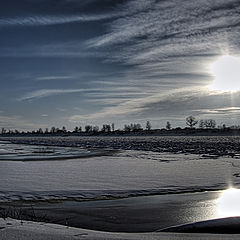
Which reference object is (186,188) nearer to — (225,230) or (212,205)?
(212,205)

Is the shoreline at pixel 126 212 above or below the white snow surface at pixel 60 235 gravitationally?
below

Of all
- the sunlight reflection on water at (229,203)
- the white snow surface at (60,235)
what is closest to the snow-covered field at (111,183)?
the sunlight reflection on water at (229,203)

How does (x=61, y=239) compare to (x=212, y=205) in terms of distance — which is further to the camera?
(x=212, y=205)

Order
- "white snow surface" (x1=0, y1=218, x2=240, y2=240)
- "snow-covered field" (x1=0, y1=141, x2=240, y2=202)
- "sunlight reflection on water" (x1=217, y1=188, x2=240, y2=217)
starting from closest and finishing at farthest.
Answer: "white snow surface" (x1=0, y1=218, x2=240, y2=240) → "sunlight reflection on water" (x1=217, y1=188, x2=240, y2=217) → "snow-covered field" (x1=0, y1=141, x2=240, y2=202)

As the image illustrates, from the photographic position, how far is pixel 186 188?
Answer: 1423 cm

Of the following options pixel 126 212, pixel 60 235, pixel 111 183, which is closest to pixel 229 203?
pixel 126 212

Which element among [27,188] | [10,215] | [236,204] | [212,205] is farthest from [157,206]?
[27,188]

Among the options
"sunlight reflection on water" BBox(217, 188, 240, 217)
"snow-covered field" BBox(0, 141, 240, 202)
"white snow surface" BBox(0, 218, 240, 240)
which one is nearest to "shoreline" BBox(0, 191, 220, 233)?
"sunlight reflection on water" BBox(217, 188, 240, 217)

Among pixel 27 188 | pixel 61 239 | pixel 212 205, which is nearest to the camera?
pixel 61 239

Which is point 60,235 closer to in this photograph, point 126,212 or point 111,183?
point 126,212

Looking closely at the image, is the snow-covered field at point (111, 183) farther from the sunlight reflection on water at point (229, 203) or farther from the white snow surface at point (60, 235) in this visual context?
the white snow surface at point (60, 235)

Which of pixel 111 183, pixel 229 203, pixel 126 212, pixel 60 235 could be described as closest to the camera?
pixel 60 235

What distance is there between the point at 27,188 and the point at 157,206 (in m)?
6.30

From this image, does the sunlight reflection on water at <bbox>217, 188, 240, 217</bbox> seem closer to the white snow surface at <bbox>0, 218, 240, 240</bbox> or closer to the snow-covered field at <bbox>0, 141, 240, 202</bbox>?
the snow-covered field at <bbox>0, 141, 240, 202</bbox>
